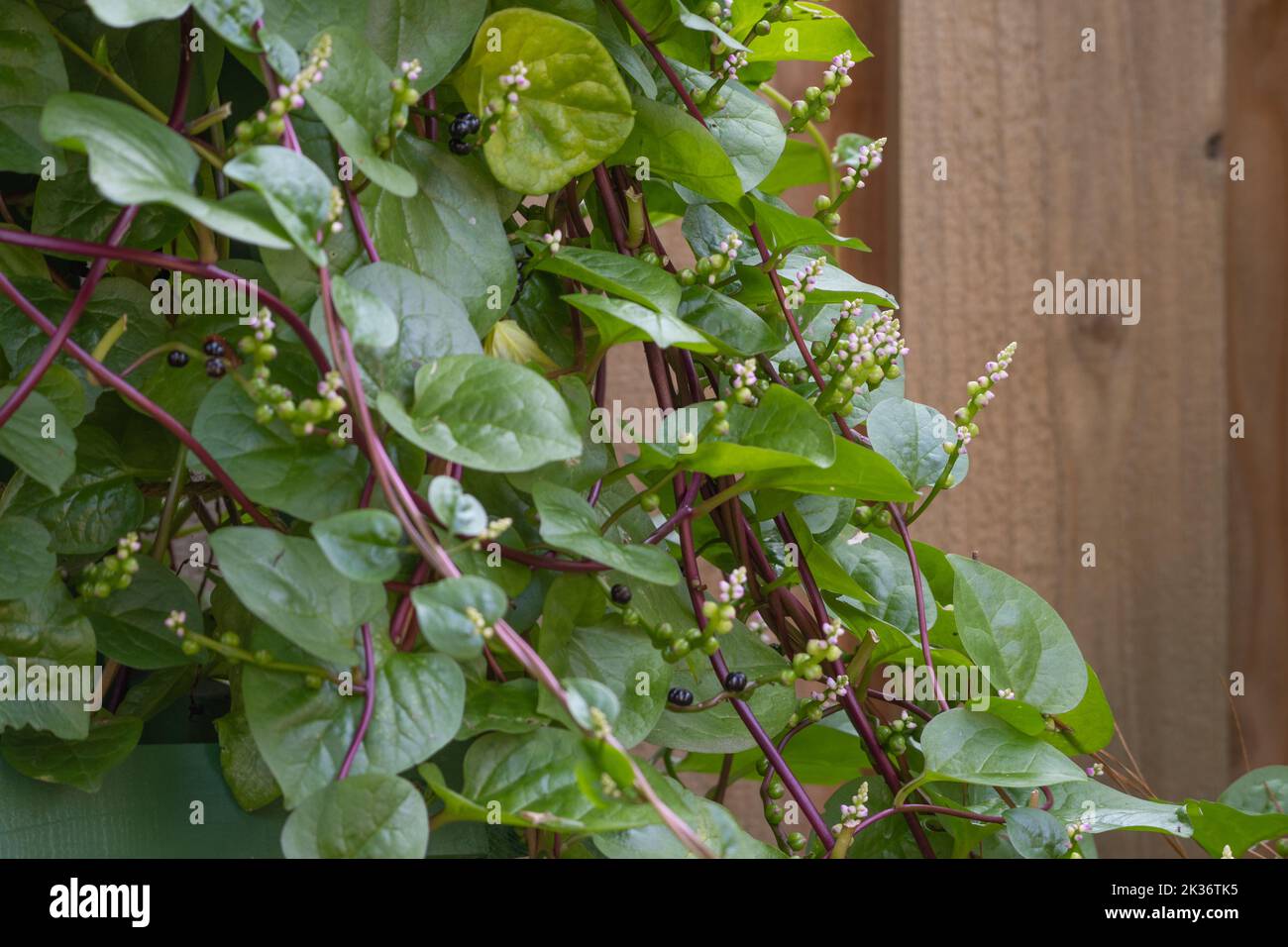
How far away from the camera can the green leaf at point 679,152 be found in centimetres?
44

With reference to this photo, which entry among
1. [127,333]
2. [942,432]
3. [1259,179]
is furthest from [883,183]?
[127,333]

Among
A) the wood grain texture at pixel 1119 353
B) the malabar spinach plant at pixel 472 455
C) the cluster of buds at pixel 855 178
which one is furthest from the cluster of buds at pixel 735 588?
the wood grain texture at pixel 1119 353

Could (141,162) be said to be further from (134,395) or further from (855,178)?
(855,178)

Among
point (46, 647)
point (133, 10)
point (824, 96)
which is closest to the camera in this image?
point (133, 10)

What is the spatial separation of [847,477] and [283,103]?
23cm

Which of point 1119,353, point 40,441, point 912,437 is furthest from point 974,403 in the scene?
point 1119,353

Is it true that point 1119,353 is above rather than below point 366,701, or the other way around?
above

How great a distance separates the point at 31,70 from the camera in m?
0.38

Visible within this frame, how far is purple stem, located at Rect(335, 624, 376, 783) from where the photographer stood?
34 centimetres

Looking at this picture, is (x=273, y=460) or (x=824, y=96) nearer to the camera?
(x=273, y=460)

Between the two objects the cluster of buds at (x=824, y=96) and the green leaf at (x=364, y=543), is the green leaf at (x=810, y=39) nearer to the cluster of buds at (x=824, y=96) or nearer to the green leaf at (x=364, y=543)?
the cluster of buds at (x=824, y=96)

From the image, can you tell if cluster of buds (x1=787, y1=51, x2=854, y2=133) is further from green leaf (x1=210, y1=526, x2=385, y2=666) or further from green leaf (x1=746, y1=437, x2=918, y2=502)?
green leaf (x1=210, y1=526, x2=385, y2=666)

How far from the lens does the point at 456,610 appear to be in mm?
310

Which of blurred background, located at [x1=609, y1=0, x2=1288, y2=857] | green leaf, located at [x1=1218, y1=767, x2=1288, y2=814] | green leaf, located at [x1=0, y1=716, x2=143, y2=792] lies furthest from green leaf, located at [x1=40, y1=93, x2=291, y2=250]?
blurred background, located at [x1=609, y1=0, x2=1288, y2=857]
